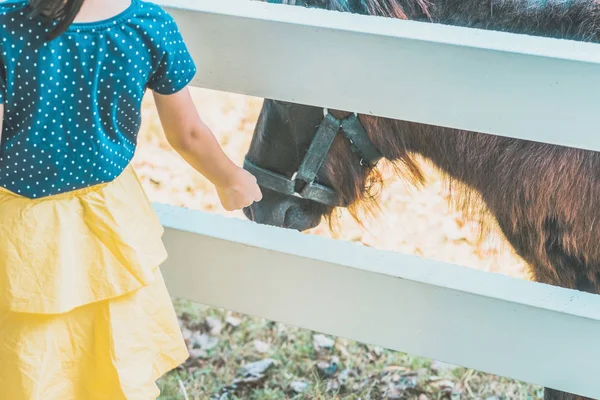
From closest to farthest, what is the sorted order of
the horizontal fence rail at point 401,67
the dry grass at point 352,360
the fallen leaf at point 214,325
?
the horizontal fence rail at point 401,67 < the dry grass at point 352,360 < the fallen leaf at point 214,325

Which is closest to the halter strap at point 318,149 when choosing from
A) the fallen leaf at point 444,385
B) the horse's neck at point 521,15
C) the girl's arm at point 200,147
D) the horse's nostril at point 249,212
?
the horse's nostril at point 249,212

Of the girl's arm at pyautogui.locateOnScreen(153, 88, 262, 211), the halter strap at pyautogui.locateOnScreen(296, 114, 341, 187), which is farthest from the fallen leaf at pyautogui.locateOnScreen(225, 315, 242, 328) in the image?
the girl's arm at pyautogui.locateOnScreen(153, 88, 262, 211)

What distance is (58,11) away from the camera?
1116mm

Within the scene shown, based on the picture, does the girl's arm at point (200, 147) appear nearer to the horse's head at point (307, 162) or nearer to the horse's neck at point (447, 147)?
the horse's head at point (307, 162)

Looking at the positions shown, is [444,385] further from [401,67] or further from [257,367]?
[401,67]

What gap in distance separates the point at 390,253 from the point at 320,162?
0.64 metres

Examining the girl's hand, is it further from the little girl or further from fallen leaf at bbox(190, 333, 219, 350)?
fallen leaf at bbox(190, 333, 219, 350)

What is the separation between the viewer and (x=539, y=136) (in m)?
1.46

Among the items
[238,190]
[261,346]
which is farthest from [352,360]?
[238,190]

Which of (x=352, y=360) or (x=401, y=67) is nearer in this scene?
(x=401, y=67)

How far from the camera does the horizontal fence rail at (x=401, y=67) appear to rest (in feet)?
4.61

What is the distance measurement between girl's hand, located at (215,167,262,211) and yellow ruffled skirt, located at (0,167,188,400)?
0.63 ft

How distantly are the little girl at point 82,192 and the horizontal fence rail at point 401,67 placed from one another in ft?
0.84

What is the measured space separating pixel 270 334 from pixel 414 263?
1.52 m
